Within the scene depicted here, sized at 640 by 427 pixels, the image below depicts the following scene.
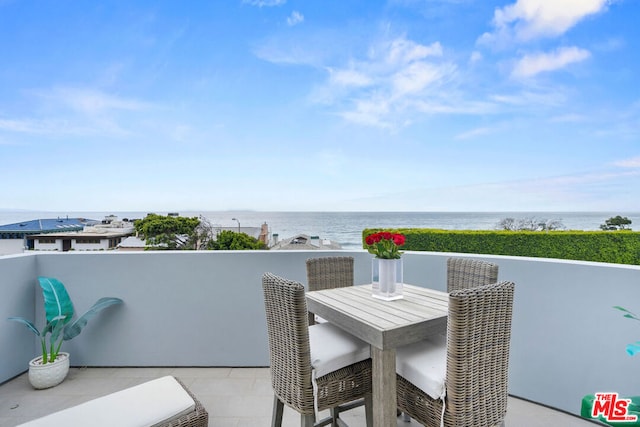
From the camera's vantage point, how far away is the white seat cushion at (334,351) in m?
1.55

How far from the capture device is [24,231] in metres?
4.42

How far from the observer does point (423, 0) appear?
5.21 m

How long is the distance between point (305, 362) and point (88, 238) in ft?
17.8

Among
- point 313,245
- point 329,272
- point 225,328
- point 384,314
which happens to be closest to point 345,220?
point 313,245

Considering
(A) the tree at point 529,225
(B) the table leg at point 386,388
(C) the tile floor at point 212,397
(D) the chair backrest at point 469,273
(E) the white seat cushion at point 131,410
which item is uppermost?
(A) the tree at point 529,225

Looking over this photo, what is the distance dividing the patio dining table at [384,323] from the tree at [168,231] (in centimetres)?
541

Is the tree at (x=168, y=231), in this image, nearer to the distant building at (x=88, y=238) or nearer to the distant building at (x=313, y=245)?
the distant building at (x=88, y=238)

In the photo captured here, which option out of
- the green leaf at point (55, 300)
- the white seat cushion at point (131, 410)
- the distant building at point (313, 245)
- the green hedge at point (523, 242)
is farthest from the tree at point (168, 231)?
the white seat cushion at point (131, 410)

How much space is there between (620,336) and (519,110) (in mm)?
5787

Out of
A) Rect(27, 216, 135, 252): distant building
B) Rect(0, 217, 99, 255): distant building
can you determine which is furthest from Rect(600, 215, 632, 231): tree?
Rect(0, 217, 99, 255): distant building

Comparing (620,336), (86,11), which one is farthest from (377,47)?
(620,336)

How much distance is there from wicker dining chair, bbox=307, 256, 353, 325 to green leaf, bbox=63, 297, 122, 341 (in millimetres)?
1934

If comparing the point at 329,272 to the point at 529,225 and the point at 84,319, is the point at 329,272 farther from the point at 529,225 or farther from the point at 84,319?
the point at 529,225

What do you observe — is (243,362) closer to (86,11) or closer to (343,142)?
(86,11)
